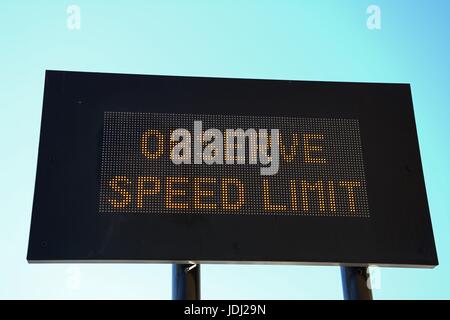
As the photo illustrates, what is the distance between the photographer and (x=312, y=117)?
3812 millimetres

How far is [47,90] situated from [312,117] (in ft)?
5.37

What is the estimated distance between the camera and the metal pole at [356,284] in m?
3.71

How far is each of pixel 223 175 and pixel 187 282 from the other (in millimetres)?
659

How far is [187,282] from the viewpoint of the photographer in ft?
11.7

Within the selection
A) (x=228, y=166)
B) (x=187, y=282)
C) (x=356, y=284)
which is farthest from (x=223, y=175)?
(x=356, y=284)

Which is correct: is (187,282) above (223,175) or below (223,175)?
below

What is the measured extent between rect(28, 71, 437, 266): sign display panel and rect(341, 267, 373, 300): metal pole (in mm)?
333

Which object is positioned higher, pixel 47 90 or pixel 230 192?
pixel 47 90

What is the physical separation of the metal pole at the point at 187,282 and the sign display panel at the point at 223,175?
0.84 feet

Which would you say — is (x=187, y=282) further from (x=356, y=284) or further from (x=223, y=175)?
(x=356, y=284)

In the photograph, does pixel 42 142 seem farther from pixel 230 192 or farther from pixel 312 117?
pixel 312 117

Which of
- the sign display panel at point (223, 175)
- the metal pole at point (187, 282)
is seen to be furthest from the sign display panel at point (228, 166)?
the metal pole at point (187, 282)

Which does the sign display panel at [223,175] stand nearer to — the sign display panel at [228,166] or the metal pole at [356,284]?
the sign display panel at [228,166]
